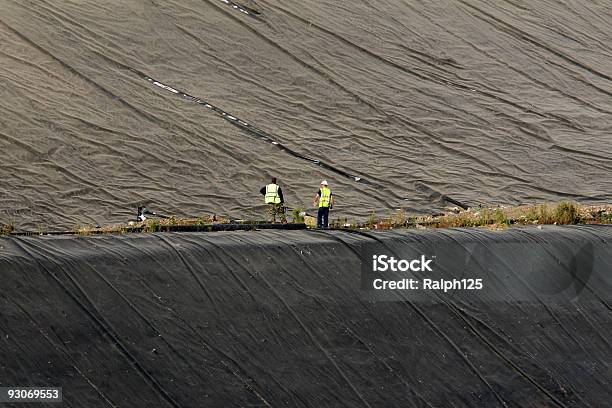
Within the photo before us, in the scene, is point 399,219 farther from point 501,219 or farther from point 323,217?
point 501,219

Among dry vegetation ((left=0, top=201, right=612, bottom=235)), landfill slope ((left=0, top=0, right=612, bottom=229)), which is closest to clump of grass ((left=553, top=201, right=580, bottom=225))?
dry vegetation ((left=0, top=201, right=612, bottom=235))

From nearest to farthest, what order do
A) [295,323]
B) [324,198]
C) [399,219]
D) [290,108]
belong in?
[295,323]
[324,198]
[399,219]
[290,108]

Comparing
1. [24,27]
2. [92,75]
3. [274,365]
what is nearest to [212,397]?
[274,365]

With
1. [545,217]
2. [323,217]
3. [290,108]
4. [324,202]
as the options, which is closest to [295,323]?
[324,202]

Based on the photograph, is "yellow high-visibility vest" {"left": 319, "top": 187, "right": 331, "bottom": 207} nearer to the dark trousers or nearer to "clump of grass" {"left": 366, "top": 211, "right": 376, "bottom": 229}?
the dark trousers

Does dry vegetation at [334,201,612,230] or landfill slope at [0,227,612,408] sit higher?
dry vegetation at [334,201,612,230]

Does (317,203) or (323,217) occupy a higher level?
(317,203)
